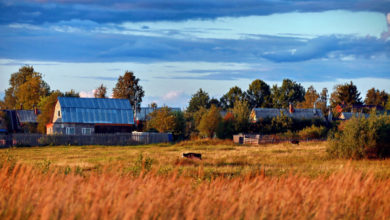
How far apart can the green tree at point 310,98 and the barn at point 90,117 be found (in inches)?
2074

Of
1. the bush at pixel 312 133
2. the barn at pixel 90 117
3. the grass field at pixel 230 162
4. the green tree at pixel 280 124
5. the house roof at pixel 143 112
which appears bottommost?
the grass field at pixel 230 162

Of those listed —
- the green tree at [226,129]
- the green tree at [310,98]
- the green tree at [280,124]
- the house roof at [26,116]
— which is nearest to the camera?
the green tree at [226,129]

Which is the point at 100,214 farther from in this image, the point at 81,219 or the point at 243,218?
the point at 243,218

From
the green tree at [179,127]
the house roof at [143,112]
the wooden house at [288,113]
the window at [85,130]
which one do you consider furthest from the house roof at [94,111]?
the house roof at [143,112]

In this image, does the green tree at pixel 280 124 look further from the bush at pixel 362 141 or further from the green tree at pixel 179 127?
the bush at pixel 362 141

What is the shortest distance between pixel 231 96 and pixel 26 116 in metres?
56.7

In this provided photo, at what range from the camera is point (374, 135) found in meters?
32.0

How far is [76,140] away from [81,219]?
46.3 m

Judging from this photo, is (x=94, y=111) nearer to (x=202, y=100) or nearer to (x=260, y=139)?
(x=260, y=139)

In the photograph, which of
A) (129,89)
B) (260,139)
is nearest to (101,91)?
(129,89)

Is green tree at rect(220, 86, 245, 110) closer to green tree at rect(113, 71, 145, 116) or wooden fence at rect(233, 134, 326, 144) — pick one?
green tree at rect(113, 71, 145, 116)

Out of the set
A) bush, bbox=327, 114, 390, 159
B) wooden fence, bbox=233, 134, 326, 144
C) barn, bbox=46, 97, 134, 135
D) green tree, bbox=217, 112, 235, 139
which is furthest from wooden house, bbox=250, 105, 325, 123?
bush, bbox=327, 114, 390, 159

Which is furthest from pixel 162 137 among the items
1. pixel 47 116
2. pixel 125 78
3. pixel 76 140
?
pixel 125 78

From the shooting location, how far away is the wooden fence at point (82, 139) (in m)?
49.7
